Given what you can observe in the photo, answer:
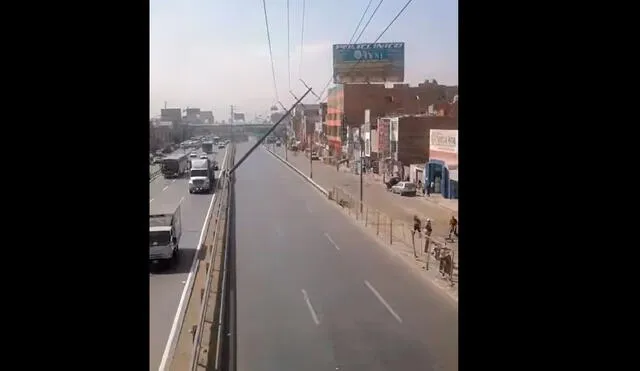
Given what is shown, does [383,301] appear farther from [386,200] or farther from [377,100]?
[377,100]

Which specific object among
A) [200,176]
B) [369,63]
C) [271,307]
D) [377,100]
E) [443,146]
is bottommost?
[271,307]

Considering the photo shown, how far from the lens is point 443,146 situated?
5.45 m

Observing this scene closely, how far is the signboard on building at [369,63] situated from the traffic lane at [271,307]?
18.6ft

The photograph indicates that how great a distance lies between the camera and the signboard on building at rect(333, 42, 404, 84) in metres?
11.1

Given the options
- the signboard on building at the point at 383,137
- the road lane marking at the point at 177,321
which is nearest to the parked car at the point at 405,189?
the signboard on building at the point at 383,137

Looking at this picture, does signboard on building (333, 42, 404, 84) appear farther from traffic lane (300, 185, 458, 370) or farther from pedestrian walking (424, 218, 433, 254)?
pedestrian walking (424, 218, 433, 254)

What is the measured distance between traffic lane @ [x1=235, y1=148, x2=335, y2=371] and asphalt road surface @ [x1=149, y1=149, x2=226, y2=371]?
1.15 ft

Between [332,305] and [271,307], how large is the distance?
0.35 meters

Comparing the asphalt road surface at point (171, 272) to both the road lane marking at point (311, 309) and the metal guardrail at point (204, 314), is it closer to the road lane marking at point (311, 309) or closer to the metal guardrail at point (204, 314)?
the metal guardrail at point (204, 314)

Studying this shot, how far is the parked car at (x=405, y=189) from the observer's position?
638 centimetres

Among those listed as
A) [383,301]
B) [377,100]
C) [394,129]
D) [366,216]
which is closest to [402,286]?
[383,301]
